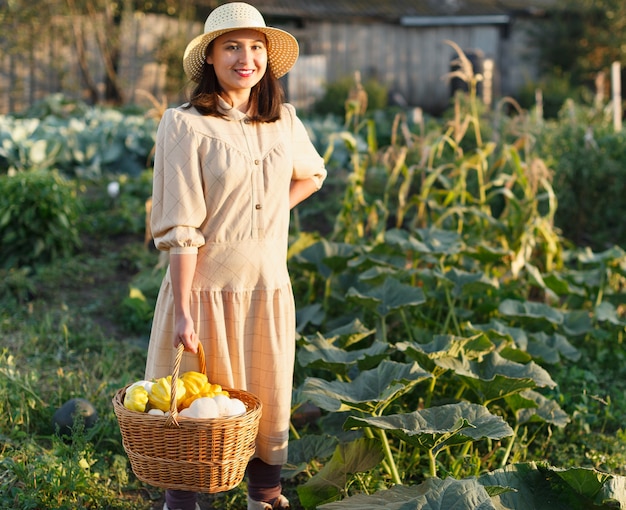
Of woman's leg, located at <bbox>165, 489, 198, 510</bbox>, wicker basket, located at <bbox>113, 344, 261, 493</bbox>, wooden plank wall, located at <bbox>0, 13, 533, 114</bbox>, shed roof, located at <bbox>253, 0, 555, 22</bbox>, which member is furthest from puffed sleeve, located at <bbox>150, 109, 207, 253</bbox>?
shed roof, located at <bbox>253, 0, 555, 22</bbox>

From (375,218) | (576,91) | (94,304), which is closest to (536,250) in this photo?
(375,218)

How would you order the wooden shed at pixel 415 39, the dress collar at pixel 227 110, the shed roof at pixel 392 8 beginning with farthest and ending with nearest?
the wooden shed at pixel 415 39 < the shed roof at pixel 392 8 < the dress collar at pixel 227 110

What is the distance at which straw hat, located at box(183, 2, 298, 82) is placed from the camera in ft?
7.40

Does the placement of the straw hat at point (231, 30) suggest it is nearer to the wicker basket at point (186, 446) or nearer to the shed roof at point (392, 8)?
the wicker basket at point (186, 446)

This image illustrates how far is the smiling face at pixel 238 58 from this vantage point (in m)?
2.30

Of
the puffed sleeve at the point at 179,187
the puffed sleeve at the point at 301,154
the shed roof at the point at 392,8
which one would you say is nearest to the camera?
the puffed sleeve at the point at 179,187

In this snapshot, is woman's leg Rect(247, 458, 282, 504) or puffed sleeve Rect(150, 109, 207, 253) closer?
puffed sleeve Rect(150, 109, 207, 253)

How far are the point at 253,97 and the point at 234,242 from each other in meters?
0.44

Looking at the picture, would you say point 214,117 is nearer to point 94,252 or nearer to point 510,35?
point 94,252

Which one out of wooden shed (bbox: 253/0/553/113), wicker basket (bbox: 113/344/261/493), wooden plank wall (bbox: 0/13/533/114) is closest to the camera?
wicker basket (bbox: 113/344/261/493)

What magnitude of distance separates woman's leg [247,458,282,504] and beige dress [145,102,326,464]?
5 centimetres

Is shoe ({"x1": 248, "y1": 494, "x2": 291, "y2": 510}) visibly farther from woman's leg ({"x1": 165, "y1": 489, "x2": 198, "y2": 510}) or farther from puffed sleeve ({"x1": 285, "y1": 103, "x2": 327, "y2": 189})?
puffed sleeve ({"x1": 285, "y1": 103, "x2": 327, "y2": 189})

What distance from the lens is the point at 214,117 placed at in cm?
→ 233

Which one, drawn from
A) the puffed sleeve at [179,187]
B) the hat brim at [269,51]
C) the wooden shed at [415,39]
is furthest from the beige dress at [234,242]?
the wooden shed at [415,39]
